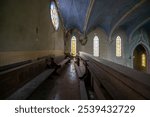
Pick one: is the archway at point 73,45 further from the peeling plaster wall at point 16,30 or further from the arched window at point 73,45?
the peeling plaster wall at point 16,30

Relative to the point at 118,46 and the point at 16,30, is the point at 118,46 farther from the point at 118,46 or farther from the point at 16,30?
the point at 16,30

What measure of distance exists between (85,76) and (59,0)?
27.0 ft

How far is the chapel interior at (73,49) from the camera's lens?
199 cm

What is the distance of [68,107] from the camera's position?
1459 mm

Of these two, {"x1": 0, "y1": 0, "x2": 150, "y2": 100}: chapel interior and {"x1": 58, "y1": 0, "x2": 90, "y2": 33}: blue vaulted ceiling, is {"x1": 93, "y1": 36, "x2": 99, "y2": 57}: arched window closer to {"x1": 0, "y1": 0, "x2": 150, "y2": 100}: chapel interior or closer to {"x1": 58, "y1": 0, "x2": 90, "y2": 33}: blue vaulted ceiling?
{"x1": 0, "y1": 0, "x2": 150, "y2": 100}: chapel interior

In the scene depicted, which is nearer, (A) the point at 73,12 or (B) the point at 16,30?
(B) the point at 16,30

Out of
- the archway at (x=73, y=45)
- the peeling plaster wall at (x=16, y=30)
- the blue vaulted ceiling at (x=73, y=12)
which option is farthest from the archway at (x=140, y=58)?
the peeling plaster wall at (x=16, y=30)

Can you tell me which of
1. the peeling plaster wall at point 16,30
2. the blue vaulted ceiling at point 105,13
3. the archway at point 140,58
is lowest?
the archway at point 140,58

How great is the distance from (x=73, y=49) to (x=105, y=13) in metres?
5.51

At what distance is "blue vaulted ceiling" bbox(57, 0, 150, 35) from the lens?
11206 millimetres

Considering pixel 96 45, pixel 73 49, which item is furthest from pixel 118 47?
pixel 73 49

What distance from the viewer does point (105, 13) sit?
1305 cm

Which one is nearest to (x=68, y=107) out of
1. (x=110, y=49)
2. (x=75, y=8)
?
(x=75, y=8)

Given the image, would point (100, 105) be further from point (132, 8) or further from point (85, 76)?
point (132, 8)
